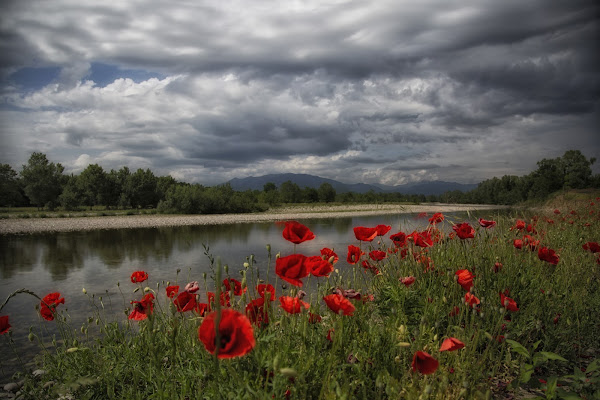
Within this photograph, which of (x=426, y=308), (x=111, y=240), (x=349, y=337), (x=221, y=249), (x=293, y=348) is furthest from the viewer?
(x=111, y=240)

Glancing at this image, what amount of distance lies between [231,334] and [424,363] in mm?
758

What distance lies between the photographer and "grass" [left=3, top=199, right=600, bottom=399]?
157 centimetres

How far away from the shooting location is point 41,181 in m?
37.4

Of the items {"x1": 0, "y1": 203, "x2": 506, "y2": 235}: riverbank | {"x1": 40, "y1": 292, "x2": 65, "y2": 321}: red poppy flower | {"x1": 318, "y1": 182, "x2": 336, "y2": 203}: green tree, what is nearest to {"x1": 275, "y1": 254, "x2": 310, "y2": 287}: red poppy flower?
{"x1": 40, "y1": 292, "x2": 65, "y2": 321}: red poppy flower

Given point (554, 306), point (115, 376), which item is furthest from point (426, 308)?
point (115, 376)

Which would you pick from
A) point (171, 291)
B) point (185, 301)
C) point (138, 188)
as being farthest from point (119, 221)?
point (185, 301)

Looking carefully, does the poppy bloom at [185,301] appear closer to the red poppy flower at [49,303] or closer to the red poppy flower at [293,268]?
the red poppy flower at [293,268]

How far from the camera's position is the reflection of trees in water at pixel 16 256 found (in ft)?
31.0

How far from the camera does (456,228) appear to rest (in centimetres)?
275

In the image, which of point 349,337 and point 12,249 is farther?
point 12,249

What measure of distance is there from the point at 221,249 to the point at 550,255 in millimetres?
10740

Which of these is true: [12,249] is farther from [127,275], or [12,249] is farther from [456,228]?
[456,228]

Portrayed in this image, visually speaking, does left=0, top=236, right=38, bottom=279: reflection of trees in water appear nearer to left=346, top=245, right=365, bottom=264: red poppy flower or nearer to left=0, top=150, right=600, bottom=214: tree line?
left=346, top=245, right=365, bottom=264: red poppy flower

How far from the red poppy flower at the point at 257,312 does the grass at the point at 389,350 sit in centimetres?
5
